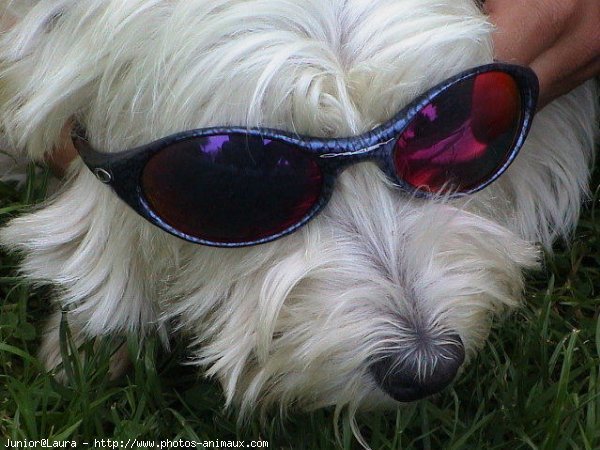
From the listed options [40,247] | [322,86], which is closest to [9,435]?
[40,247]

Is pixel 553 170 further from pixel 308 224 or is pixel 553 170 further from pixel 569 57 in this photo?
pixel 308 224

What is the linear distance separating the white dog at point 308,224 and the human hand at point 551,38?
233 millimetres

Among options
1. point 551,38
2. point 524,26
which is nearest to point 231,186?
point 524,26

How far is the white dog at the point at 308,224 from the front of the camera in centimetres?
171

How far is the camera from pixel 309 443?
7.79ft

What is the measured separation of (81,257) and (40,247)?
0.12 metres

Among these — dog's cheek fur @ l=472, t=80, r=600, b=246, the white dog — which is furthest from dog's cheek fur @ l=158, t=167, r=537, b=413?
dog's cheek fur @ l=472, t=80, r=600, b=246

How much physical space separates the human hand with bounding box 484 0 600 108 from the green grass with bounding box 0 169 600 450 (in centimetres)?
70

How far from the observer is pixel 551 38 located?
2455mm

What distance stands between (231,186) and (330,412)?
87 centimetres

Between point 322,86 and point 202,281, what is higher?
point 322,86

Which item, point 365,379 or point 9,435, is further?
point 9,435

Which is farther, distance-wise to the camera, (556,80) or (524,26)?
(556,80)

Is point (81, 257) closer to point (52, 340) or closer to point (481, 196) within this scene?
point (52, 340)
